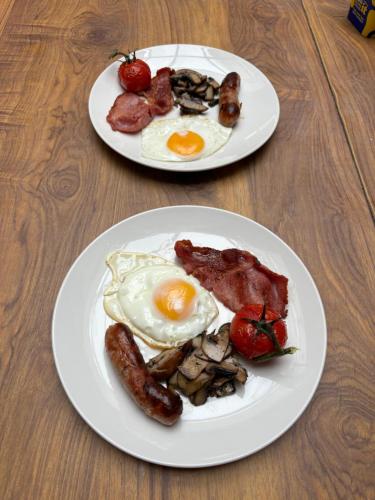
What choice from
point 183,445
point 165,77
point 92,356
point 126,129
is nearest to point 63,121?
point 126,129

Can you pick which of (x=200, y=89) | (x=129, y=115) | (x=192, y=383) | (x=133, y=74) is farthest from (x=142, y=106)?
(x=192, y=383)

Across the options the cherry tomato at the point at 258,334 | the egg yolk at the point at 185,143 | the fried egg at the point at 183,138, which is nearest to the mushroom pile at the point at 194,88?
the fried egg at the point at 183,138

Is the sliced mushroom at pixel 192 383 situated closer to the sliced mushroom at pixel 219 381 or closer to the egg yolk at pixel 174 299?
the sliced mushroom at pixel 219 381

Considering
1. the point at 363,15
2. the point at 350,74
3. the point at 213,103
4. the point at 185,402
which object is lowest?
the point at 185,402

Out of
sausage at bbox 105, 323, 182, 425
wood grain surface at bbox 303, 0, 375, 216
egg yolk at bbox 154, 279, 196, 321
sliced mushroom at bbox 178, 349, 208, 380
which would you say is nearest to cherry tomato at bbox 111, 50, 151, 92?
wood grain surface at bbox 303, 0, 375, 216

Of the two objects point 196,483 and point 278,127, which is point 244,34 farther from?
point 196,483

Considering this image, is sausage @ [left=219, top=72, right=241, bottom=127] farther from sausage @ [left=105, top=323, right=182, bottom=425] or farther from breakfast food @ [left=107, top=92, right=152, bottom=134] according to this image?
sausage @ [left=105, top=323, right=182, bottom=425]

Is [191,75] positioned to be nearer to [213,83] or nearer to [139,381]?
[213,83]
